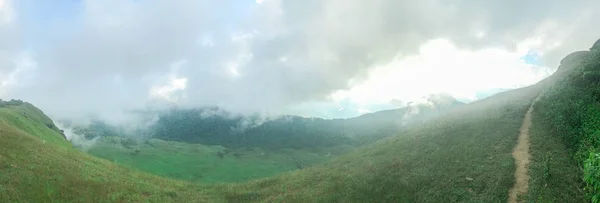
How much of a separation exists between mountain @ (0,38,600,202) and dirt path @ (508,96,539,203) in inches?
10.9

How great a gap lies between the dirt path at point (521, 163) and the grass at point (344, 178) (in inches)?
25.8

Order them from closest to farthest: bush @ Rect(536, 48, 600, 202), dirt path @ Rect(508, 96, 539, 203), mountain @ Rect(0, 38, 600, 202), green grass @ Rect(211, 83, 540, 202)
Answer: dirt path @ Rect(508, 96, 539, 203) < mountain @ Rect(0, 38, 600, 202) < bush @ Rect(536, 48, 600, 202) < green grass @ Rect(211, 83, 540, 202)

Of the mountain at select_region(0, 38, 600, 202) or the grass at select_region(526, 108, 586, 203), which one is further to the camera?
the mountain at select_region(0, 38, 600, 202)

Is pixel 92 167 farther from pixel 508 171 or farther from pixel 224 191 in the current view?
pixel 508 171

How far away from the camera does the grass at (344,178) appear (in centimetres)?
3869

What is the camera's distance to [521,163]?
133 feet

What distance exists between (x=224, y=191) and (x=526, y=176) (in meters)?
38.6

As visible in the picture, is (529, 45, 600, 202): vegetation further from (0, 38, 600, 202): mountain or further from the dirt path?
the dirt path

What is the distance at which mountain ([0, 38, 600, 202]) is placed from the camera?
3662 cm

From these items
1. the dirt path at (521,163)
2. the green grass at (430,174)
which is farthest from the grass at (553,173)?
the green grass at (430,174)

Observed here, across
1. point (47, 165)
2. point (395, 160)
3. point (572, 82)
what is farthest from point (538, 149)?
point (47, 165)

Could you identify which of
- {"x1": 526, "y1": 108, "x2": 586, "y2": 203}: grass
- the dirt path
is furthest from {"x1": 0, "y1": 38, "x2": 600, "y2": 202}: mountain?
the dirt path

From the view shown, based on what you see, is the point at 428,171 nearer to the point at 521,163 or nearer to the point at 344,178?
the point at 521,163

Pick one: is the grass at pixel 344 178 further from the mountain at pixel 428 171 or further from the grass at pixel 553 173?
the grass at pixel 553 173
